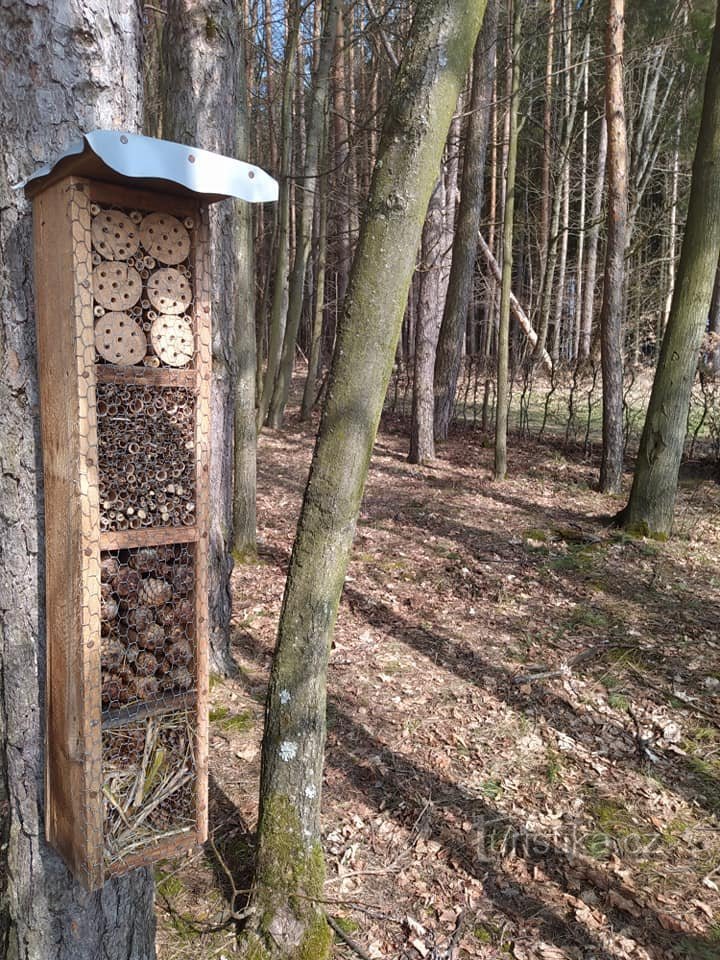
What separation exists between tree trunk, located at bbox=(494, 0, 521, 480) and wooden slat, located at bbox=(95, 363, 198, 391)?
7541 millimetres

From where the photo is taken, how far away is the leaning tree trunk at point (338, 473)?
2.47 meters

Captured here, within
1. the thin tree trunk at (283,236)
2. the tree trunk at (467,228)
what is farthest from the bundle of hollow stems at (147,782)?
the thin tree trunk at (283,236)

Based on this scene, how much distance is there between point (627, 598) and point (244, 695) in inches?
134

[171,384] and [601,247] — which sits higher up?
[601,247]

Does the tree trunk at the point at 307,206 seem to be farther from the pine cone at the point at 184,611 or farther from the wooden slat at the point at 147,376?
the pine cone at the point at 184,611

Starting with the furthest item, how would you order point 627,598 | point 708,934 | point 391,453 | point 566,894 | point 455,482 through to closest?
1. point 391,453
2. point 455,482
3. point 627,598
4. point 566,894
5. point 708,934

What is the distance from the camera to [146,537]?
198 centimetres

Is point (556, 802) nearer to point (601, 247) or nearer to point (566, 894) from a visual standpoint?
point (566, 894)

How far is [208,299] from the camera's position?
2.05 meters

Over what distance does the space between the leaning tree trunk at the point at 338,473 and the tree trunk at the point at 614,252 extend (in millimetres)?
7103

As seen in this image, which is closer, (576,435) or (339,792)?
(339,792)

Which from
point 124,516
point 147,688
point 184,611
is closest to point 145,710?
point 147,688

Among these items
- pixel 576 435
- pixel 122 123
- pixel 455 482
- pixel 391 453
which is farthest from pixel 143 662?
pixel 576 435

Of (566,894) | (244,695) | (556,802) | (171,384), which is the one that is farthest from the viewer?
(244,695)
